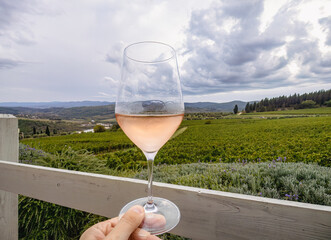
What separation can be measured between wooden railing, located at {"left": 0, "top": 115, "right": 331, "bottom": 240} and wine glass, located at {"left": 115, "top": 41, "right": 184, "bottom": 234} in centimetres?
17

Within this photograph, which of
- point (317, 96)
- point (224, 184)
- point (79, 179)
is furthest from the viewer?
point (317, 96)

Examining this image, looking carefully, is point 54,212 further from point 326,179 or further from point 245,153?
A: point 326,179

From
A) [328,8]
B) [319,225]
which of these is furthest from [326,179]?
[328,8]

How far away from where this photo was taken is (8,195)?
1.46 m

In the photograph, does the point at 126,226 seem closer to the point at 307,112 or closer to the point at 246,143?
the point at 246,143

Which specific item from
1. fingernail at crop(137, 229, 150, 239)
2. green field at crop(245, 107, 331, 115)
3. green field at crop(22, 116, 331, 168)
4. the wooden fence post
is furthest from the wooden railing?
green field at crop(245, 107, 331, 115)

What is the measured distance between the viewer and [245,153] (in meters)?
2.79

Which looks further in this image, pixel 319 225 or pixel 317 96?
pixel 317 96

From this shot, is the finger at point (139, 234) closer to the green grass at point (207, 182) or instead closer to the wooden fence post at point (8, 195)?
the green grass at point (207, 182)

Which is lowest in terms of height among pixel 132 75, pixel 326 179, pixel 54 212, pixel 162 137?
pixel 54 212

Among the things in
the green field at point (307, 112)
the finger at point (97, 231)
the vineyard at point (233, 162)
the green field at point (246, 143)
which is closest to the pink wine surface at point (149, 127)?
the finger at point (97, 231)

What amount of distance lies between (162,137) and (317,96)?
3580mm

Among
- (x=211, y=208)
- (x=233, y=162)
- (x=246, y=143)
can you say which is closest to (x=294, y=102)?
(x=246, y=143)

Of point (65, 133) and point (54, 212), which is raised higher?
point (65, 133)
